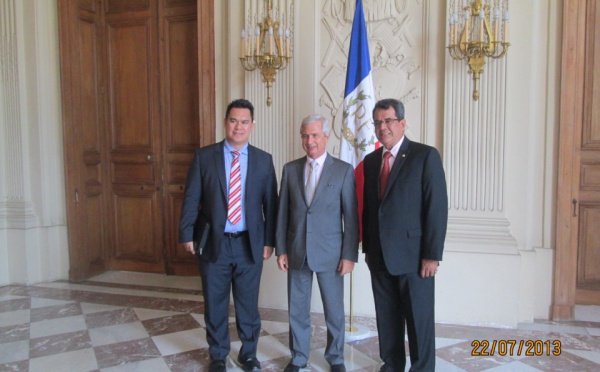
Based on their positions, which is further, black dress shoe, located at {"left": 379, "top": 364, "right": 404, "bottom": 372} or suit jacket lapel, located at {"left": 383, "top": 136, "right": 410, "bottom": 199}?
black dress shoe, located at {"left": 379, "top": 364, "right": 404, "bottom": 372}

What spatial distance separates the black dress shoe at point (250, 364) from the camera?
2967mm

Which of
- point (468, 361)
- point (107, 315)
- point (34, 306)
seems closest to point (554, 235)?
point (468, 361)

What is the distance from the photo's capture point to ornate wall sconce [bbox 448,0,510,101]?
3.49 metres

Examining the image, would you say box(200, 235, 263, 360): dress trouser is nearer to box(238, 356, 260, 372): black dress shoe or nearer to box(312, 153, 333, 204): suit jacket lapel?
box(238, 356, 260, 372): black dress shoe

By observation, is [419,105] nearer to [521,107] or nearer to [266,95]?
[521,107]

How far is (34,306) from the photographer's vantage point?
4.25 metres

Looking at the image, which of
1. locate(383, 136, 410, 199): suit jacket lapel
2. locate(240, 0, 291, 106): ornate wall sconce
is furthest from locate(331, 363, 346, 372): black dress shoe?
locate(240, 0, 291, 106): ornate wall sconce

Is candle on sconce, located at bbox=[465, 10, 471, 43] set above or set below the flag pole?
above

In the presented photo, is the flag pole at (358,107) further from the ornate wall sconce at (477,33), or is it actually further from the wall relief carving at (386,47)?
the ornate wall sconce at (477,33)

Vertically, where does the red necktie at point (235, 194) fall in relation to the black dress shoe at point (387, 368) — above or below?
above

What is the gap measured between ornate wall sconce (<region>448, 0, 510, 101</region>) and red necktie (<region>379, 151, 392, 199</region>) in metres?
1.32

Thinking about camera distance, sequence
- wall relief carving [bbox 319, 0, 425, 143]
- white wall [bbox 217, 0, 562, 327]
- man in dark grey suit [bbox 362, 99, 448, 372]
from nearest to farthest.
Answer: man in dark grey suit [bbox 362, 99, 448, 372] → white wall [bbox 217, 0, 562, 327] → wall relief carving [bbox 319, 0, 425, 143]

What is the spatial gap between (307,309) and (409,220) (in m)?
0.81

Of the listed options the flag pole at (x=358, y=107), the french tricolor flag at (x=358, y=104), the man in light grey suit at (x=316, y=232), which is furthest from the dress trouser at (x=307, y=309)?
the french tricolor flag at (x=358, y=104)
